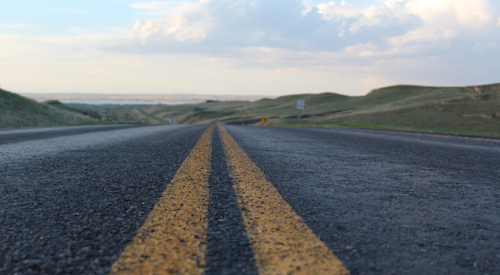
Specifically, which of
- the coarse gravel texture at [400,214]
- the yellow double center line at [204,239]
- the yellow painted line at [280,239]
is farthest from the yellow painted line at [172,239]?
the coarse gravel texture at [400,214]

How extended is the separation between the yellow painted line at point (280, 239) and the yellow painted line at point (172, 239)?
227mm

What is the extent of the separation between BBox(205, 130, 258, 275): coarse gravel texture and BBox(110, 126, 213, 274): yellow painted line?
37 mm

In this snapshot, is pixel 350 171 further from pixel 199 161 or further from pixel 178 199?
pixel 178 199

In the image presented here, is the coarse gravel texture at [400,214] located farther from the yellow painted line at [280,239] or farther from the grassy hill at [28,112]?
the grassy hill at [28,112]

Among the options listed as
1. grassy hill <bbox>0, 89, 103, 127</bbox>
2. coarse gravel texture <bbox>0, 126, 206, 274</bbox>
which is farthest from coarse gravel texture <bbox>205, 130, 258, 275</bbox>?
grassy hill <bbox>0, 89, 103, 127</bbox>

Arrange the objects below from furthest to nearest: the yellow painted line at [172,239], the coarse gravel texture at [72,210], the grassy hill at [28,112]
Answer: the grassy hill at [28,112] → the coarse gravel texture at [72,210] → the yellow painted line at [172,239]

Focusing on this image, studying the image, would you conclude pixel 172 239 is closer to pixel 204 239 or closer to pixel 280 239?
pixel 204 239

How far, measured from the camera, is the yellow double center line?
5.32 ft

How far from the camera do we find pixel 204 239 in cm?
194

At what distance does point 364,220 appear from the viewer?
2.44 metres

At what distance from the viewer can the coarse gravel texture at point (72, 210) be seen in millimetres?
1733

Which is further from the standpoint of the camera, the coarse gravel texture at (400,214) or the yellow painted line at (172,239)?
the coarse gravel texture at (400,214)

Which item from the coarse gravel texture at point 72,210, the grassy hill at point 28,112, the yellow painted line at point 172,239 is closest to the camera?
the yellow painted line at point 172,239

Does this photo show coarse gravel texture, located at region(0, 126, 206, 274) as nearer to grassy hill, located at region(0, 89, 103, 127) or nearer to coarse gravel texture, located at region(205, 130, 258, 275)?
coarse gravel texture, located at region(205, 130, 258, 275)
